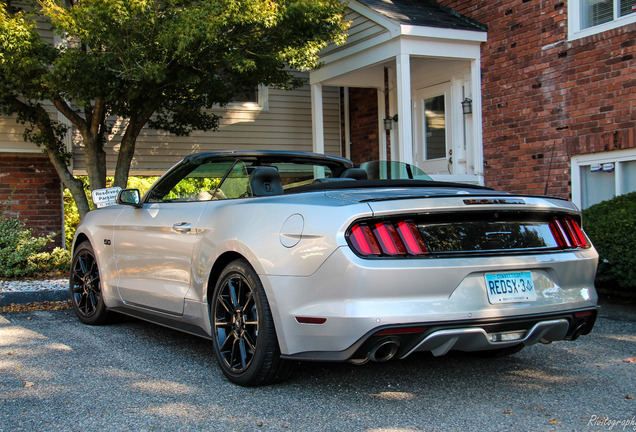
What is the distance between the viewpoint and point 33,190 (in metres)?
11.5

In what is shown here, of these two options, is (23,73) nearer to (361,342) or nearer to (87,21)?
(87,21)

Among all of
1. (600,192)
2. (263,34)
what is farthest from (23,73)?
(600,192)

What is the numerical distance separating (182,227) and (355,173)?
1.36 metres

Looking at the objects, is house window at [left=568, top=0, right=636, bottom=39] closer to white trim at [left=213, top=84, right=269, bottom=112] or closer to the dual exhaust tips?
white trim at [left=213, top=84, right=269, bottom=112]

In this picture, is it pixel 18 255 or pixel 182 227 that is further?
pixel 18 255

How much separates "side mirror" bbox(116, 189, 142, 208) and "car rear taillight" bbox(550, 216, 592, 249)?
3068 millimetres

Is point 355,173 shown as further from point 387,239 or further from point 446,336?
point 446,336

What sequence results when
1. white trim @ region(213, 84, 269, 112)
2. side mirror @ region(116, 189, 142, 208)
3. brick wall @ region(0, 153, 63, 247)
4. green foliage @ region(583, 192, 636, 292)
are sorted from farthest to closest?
white trim @ region(213, 84, 269, 112) → brick wall @ region(0, 153, 63, 247) → green foliage @ region(583, 192, 636, 292) → side mirror @ region(116, 189, 142, 208)

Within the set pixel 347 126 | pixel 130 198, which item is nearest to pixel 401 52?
pixel 347 126

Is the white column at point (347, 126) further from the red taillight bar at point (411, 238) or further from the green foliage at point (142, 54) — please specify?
the red taillight bar at point (411, 238)

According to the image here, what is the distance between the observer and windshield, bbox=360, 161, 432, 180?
502 centimetres

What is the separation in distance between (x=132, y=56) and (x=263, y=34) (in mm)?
1860

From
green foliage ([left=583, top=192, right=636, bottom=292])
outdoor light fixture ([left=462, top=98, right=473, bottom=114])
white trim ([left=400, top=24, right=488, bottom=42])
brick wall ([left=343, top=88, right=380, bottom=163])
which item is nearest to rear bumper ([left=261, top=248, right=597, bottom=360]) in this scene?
green foliage ([left=583, top=192, right=636, bottom=292])

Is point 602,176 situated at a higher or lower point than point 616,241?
higher
